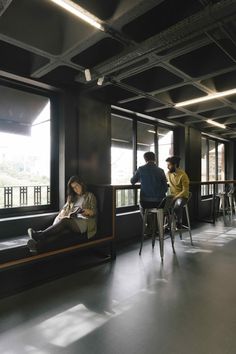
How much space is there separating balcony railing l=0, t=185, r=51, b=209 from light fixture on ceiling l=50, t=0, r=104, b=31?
2293 millimetres

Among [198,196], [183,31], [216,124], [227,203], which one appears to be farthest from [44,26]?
[227,203]

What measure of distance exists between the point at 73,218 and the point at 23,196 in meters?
0.87

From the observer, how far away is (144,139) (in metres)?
5.76

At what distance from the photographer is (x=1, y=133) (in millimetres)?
3312

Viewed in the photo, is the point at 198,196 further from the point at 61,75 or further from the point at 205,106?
the point at 61,75

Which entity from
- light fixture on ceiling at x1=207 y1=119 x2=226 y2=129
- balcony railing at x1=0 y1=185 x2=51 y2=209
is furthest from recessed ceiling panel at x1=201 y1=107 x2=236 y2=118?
balcony railing at x1=0 y1=185 x2=51 y2=209

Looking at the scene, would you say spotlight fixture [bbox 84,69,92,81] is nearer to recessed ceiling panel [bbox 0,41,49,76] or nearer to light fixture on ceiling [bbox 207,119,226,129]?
recessed ceiling panel [bbox 0,41,49,76]

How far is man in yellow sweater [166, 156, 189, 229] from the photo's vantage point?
4.36 m

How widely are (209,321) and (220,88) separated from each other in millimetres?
3387

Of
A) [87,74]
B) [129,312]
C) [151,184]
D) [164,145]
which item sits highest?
[87,74]

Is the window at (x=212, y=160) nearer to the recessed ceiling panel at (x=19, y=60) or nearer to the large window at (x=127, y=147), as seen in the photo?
the large window at (x=127, y=147)

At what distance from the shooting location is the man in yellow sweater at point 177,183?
172 inches

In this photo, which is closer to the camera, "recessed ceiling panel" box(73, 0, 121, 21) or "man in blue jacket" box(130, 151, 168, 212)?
"recessed ceiling panel" box(73, 0, 121, 21)

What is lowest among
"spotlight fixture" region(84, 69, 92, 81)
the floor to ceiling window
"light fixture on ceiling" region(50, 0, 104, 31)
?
the floor to ceiling window
